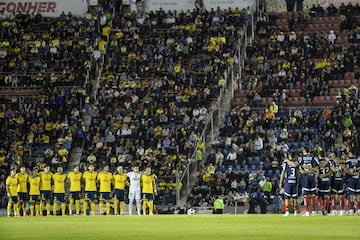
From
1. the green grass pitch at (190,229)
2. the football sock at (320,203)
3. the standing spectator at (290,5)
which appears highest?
the standing spectator at (290,5)

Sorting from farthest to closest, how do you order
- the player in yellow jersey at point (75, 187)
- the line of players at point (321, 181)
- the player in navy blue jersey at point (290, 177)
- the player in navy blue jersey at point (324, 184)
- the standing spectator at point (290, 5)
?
the standing spectator at point (290, 5)
the player in yellow jersey at point (75, 187)
the player in navy blue jersey at point (324, 184)
the line of players at point (321, 181)
the player in navy blue jersey at point (290, 177)

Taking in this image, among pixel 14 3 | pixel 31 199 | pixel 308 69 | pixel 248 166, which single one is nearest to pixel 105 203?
pixel 31 199

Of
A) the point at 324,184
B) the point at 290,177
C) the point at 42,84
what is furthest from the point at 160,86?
the point at 290,177

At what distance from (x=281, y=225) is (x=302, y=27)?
3189 cm

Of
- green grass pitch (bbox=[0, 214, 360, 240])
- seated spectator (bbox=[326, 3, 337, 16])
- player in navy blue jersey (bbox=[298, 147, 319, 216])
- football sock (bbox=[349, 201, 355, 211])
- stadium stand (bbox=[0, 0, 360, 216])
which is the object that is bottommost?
football sock (bbox=[349, 201, 355, 211])

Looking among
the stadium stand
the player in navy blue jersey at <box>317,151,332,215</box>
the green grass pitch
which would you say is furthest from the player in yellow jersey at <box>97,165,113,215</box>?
the green grass pitch

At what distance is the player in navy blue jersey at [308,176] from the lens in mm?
35281

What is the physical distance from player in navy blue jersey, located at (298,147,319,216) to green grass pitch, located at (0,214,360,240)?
4.94 m

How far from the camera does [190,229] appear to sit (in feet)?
84.2

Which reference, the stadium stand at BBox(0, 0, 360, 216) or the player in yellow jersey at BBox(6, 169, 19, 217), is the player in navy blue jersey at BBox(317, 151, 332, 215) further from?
the player in yellow jersey at BBox(6, 169, 19, 217)

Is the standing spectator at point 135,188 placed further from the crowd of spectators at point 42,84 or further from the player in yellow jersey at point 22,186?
the crowd of spectators at point 42,84

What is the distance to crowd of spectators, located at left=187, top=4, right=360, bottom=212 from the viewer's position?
152 feet

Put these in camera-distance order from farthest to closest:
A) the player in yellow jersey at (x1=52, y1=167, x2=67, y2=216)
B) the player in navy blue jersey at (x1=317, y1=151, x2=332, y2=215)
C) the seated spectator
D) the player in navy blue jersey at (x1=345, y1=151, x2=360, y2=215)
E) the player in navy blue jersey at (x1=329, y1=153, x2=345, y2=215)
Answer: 1. the seated spectator
2. the player in yellow jersey at (x1=52, y1=167, x2=67, y2=216)
3. the player in navy blue jersey at (x1=345, y1=151, x2=360, y2=215)
4. the player in navy blue jersey at (x1=329, y1=153, x2=345, y2=215)
5. the player in navy blue jersey at (x1=317, y1=151, x2=332, y2=215)

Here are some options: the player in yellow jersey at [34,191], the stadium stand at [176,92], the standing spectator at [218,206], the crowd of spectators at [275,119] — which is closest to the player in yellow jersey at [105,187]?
the player in yellow jersey at [34,191]
